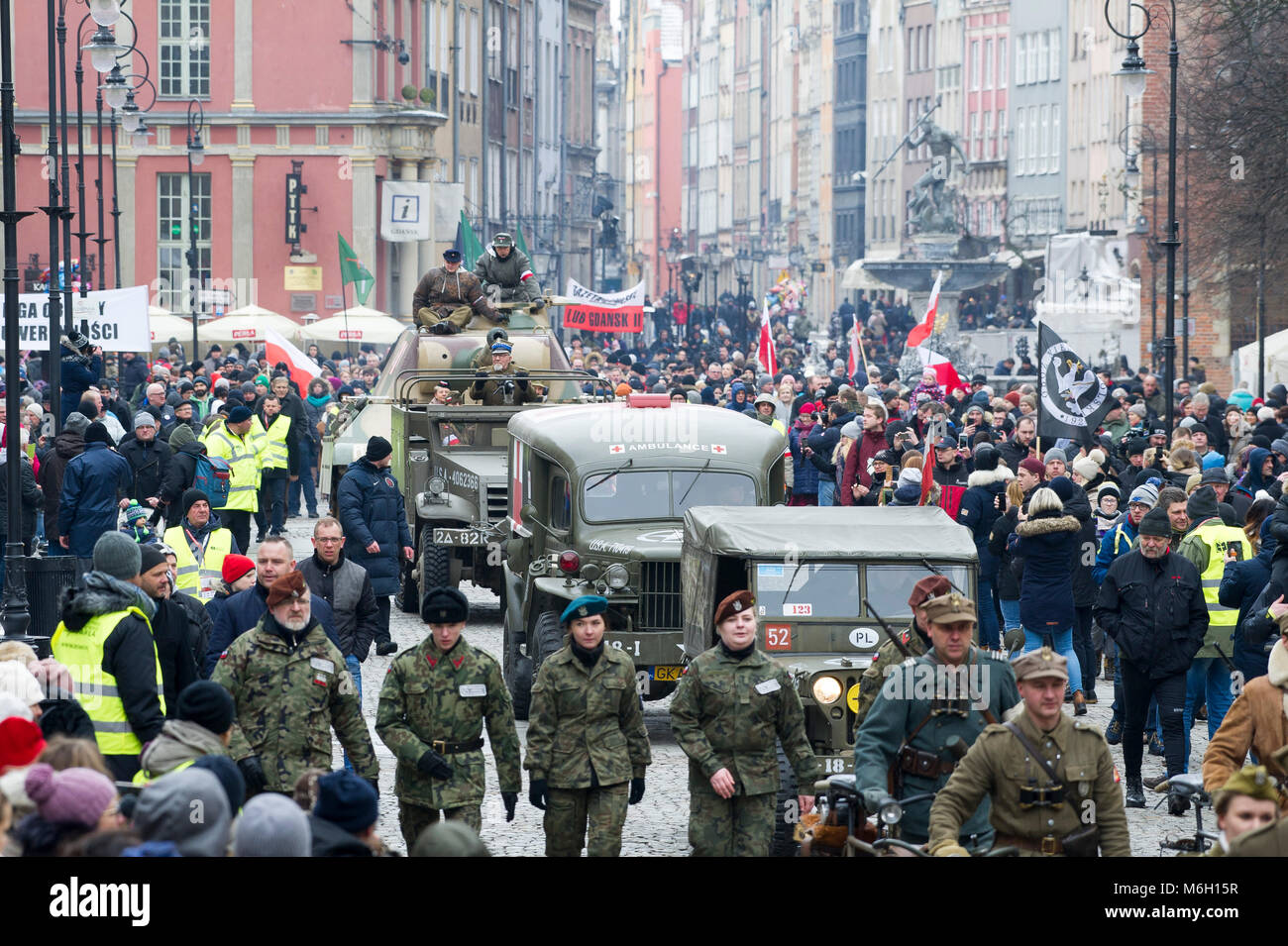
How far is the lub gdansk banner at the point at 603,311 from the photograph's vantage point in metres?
38.0

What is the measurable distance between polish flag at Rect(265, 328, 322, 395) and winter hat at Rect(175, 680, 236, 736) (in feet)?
79.1

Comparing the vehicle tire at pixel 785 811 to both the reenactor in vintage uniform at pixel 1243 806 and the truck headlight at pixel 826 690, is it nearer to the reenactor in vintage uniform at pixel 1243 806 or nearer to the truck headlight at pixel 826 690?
the truck headlight at pixel 826 690

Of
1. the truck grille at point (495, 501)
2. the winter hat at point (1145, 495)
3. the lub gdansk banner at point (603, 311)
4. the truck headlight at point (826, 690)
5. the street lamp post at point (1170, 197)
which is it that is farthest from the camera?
the lub gdansk banner at point (603, 311)

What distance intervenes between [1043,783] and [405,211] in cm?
4718

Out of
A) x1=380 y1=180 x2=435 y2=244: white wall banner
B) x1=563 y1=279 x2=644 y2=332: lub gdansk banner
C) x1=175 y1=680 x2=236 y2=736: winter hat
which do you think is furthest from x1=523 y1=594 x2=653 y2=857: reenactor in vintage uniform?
x1=380 y1=180 x2=435 y2=244: white wall banner

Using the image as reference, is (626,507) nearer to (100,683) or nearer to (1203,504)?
(1203,504)

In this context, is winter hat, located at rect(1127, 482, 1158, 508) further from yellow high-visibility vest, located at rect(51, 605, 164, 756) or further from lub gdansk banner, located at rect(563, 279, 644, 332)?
lub gdansk banner, located at rect(563, 279, 644, 332)

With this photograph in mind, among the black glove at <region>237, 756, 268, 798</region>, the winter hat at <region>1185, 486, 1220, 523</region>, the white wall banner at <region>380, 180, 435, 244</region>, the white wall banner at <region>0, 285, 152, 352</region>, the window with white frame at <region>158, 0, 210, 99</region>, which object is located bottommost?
the black glove at <region>237, 756, 268, 798</region>

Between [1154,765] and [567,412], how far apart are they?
15.1 ft

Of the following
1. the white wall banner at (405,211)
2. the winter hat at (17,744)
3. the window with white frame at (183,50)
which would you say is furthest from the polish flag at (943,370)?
the window with white frame at (183,50)

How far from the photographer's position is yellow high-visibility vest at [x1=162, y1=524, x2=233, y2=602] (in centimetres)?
1452

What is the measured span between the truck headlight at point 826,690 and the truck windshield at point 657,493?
375 centimetres
